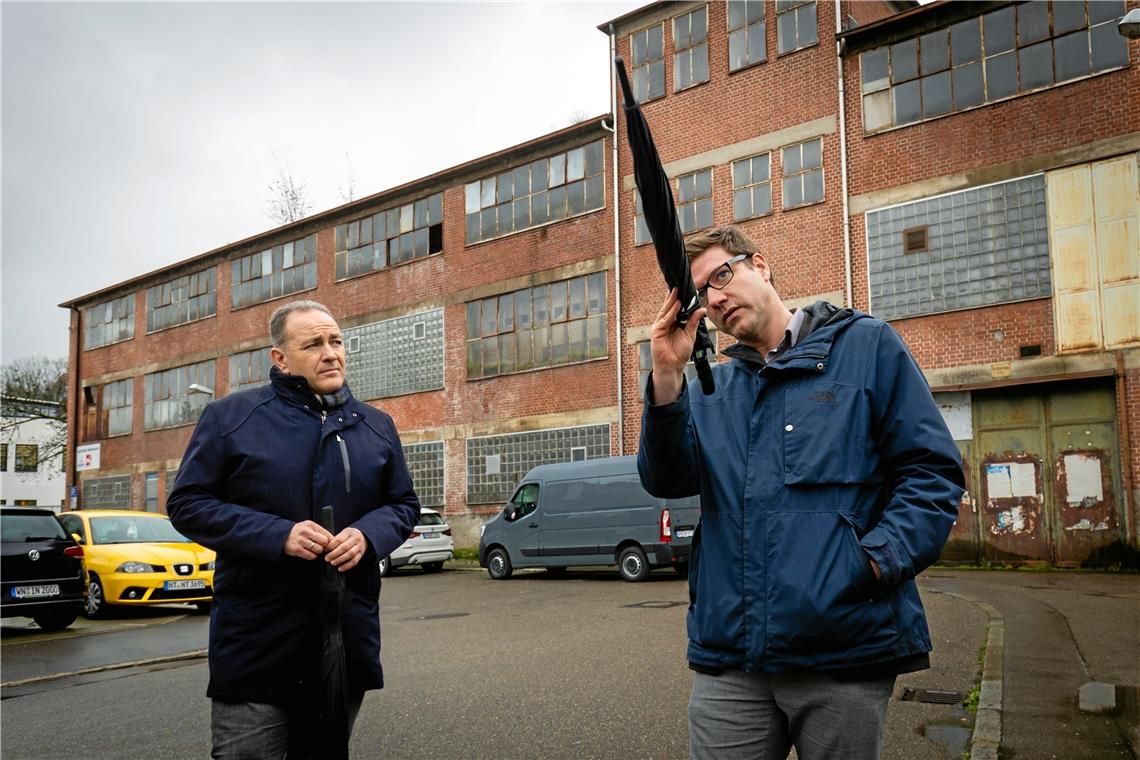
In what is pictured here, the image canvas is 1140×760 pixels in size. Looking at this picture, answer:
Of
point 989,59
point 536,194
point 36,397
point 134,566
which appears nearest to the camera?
point 134,566

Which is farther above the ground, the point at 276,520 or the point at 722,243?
the point at 722,243

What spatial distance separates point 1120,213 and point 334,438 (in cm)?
1935

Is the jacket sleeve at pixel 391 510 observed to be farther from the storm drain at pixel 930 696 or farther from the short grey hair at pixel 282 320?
the storm drain at pixel 930 696

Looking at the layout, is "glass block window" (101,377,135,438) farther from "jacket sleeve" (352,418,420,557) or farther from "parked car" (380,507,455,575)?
"jacket sleeve" (352,418,420,557)

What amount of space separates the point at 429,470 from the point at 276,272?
11578 millimetres

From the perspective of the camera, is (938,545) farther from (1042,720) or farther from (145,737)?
(145,737)

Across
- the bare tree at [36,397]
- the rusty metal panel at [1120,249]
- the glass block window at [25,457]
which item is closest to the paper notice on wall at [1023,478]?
the rusty metal panel at [1120,249]

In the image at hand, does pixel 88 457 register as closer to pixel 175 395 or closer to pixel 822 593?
pixel 175 395

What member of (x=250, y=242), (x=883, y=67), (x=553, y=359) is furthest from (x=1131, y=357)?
(x=250, y=242)

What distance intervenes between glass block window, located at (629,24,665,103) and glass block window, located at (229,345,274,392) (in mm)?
18071

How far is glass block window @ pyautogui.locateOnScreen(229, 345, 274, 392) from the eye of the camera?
124 ft

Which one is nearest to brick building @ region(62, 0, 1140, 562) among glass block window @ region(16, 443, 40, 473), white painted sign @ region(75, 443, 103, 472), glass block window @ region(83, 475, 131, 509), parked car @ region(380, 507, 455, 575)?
parked car @ region(380, 507, 455, 575)

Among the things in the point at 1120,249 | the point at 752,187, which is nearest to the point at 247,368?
the point at 752,187

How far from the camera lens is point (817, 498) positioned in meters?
2.46
